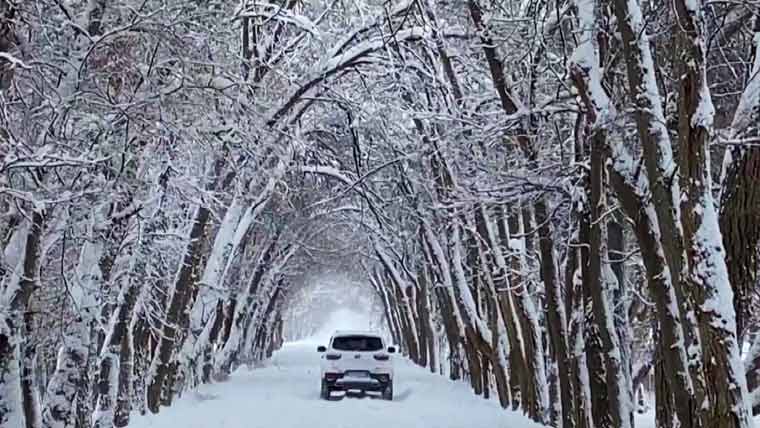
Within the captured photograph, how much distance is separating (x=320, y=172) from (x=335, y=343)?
30.4 ft

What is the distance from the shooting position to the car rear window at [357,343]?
2273 cm

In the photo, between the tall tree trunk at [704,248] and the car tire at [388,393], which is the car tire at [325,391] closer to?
the car tire at [388,393]

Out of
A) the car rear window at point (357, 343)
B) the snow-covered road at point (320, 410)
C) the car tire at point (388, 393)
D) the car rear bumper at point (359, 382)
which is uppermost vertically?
the car rear window at point (357, 343)

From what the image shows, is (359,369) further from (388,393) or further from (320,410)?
(320,410)

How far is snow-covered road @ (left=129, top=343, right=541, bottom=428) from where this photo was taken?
15.5m

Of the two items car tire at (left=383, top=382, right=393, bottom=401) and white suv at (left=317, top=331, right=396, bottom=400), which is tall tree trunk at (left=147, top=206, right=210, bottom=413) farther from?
car tire at (left=383, top=382, right=393, bottom=401)

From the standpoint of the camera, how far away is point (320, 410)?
60.9 ft

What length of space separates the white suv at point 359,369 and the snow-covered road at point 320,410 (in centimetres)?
36

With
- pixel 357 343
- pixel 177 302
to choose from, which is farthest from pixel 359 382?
pixel 177 302

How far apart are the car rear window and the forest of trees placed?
658cm

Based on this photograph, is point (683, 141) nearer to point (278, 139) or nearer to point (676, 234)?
point (676, 234)

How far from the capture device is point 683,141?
17.9 ft

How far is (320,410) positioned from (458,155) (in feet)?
25.2

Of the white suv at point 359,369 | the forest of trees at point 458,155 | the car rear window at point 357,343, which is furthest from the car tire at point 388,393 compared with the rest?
the forest of trees at point 458,155
